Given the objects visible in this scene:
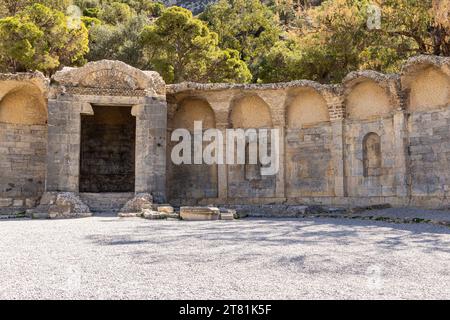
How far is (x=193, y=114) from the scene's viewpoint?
17.7m

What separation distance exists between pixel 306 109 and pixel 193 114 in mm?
4417

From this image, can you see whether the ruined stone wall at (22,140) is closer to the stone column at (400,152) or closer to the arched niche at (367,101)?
the arched niche at (367,101)

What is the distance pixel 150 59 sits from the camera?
27.8 metres

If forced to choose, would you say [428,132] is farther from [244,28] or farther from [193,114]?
[244,28]

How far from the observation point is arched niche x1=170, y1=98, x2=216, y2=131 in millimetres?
17609

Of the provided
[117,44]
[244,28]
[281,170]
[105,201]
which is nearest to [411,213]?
[281,170]

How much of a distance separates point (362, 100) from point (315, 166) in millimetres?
2869

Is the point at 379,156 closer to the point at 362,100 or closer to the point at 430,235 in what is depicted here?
the point at 362,100

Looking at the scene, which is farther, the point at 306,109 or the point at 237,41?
the point at 237,41

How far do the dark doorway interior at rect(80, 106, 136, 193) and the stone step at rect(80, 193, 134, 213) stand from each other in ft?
12.5

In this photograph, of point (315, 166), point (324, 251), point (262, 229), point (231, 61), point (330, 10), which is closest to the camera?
point (324, 251)

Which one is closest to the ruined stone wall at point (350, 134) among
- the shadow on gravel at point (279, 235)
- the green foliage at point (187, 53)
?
the shadow on gravel at point (279, 235)

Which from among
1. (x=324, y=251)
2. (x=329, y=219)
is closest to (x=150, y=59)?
(x=329, y=219)

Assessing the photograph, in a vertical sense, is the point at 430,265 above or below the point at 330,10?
below
